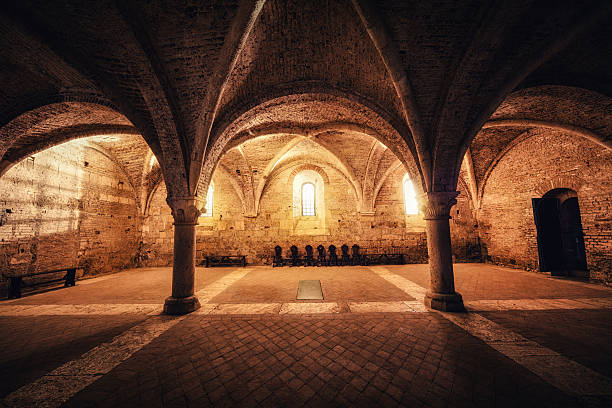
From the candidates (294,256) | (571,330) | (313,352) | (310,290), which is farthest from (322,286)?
(571,330)

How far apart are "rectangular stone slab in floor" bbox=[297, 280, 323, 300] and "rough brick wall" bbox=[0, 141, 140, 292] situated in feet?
29.4

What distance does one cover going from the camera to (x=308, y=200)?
38.0ft

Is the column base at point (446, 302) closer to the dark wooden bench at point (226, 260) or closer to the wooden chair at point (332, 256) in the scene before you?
the wooden chair at point (332, 256)

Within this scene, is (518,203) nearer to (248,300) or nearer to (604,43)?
(604,43)

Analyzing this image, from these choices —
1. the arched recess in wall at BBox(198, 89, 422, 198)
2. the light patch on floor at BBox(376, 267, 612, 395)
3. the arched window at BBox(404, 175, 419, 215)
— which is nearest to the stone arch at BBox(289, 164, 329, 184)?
the arched window at BBox(404, 175, 419, 215)

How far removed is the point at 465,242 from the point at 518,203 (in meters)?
2.74

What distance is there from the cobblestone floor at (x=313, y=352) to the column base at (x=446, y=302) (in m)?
0.22

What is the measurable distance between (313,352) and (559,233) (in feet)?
35.6

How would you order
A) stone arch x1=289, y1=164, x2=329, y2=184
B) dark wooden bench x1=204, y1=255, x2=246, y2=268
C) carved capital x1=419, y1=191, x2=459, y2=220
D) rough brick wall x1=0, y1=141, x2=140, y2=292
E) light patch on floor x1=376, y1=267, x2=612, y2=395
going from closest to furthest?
light patch on floor x1=376, y1=267, x2=612, y2=395, carved capital x1=419, y1=191, x2=459, y2=220, rough brick wall x1=0, y1=141, x2=140, y2=292, dark wooden bench x1=204, y1=255, x2=246, y2=268, stone arch x1=289, y1=164, x2=329, y2=184

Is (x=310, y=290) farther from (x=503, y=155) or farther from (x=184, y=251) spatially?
(x=503, y=155)

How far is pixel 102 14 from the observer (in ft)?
11.1

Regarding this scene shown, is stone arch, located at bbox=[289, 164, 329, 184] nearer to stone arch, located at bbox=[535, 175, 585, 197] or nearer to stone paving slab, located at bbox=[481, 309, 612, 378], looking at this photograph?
stone paving slab, located at bbox=[481, 309, 612, 378]

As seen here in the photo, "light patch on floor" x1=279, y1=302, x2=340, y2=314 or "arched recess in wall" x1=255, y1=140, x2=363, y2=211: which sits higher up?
"arched recess in wall" x1=255, y1=140, x2=363, y2=211

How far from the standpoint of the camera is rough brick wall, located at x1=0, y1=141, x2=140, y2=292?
22.0 ft
